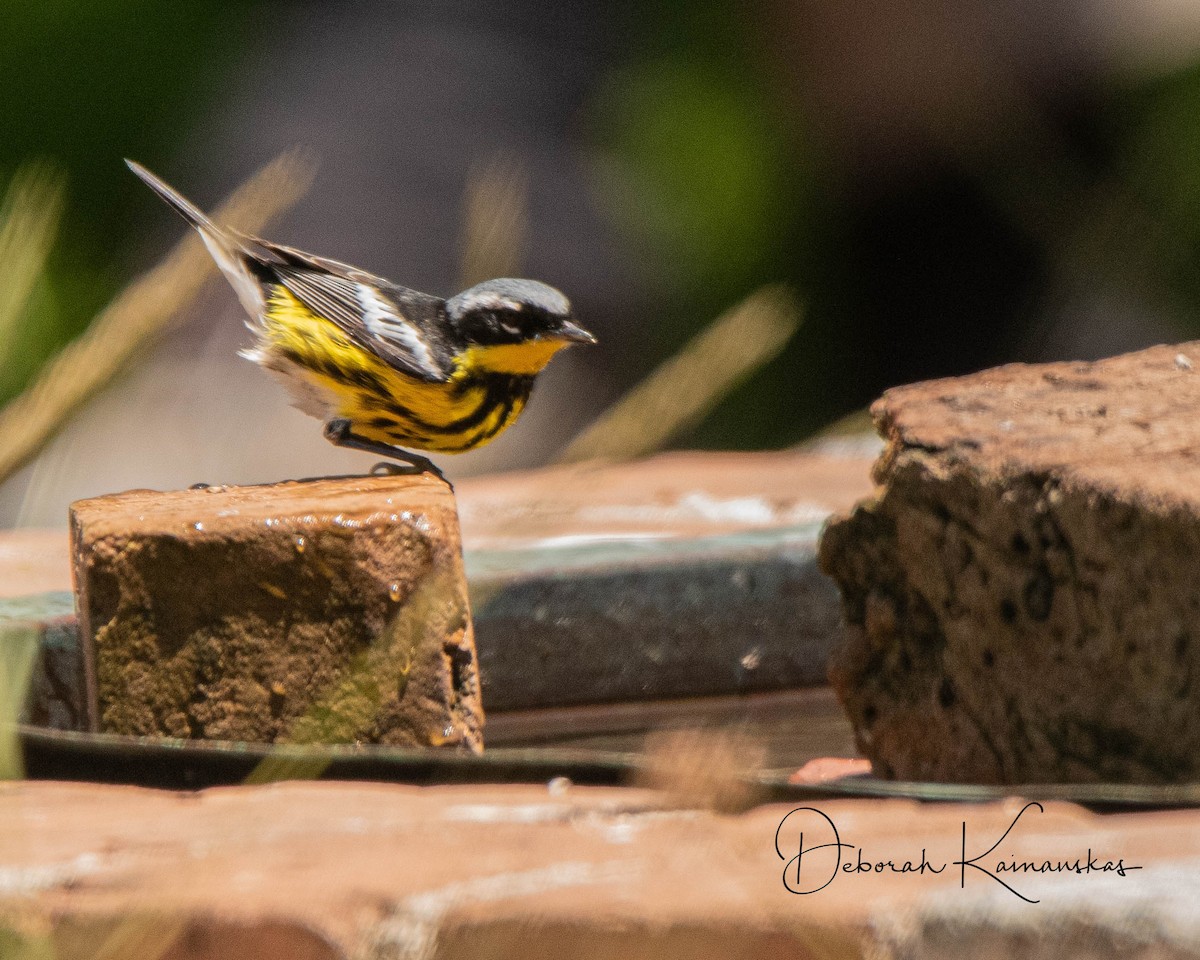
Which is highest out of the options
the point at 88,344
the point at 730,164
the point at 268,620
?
the point at 730,164

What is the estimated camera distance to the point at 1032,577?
181 centimetres

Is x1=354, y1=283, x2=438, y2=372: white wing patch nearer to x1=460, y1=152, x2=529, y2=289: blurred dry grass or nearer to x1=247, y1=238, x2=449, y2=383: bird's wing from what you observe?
x1=247, y1=238, x2=449, y2=383: bird's wing

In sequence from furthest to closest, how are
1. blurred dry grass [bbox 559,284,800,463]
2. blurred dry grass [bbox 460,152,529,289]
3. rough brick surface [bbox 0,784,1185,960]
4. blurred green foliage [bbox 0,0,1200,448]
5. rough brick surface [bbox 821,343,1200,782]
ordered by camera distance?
blurred green foliage [bbox 0,0,1200,448] → rough brick surface [bbox 821,343,1200,782] → rough brick surface [bbox 0,784,1185,960] → blurred dry grass [bbox 460,152,529,289] → blurred dry grass [bbox 559,284,800,463]

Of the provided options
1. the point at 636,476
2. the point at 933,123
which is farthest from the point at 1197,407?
the point at 933,123

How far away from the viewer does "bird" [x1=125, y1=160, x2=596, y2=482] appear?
318cm

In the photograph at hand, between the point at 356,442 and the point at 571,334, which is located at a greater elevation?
the point at 571,334

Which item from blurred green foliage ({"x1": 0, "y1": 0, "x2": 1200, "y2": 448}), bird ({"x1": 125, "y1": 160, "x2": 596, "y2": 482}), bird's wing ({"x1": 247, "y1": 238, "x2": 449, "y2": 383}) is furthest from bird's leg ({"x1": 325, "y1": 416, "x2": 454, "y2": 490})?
blurred green foliage ({"x1": 0, "y1": 0, "x2": 1200, "y2": 448})

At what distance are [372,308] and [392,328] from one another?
0.06 metres

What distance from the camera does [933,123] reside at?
7.29 meters

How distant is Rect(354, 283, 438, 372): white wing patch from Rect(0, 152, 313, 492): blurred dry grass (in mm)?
2328

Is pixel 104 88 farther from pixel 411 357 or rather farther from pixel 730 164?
pixel 411 357

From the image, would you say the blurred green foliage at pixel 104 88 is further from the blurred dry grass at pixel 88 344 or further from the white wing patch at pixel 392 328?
the blurred dry grass at pixel 88 344

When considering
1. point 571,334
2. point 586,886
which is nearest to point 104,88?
point 571,334
